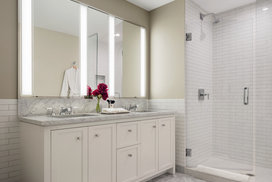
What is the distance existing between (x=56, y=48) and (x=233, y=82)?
2257 mm

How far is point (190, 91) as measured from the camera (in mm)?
2801

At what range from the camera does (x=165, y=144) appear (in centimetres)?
251

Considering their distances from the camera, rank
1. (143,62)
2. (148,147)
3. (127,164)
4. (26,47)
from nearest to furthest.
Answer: (26,47) < (127,164) < (148,147) < (143,62)

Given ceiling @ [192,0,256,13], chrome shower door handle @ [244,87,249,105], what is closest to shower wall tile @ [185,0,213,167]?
ceiling @ [192,0,256,13]

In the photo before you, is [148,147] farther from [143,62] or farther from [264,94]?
[264,94]

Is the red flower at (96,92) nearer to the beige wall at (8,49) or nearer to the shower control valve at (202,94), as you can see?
the beige wall at (8,49)

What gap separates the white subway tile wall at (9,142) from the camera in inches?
69.1

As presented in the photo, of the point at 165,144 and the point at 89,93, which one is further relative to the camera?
the point at 165,144

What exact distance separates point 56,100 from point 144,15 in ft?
6.68

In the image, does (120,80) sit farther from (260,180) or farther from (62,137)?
(260,180)

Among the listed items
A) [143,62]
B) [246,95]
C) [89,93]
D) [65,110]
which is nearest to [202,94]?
[246,95]

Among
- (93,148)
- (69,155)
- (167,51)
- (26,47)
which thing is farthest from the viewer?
(167,51)

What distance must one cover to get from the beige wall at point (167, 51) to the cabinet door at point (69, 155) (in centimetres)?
164

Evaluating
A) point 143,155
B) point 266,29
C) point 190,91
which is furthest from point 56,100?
point 266,29
